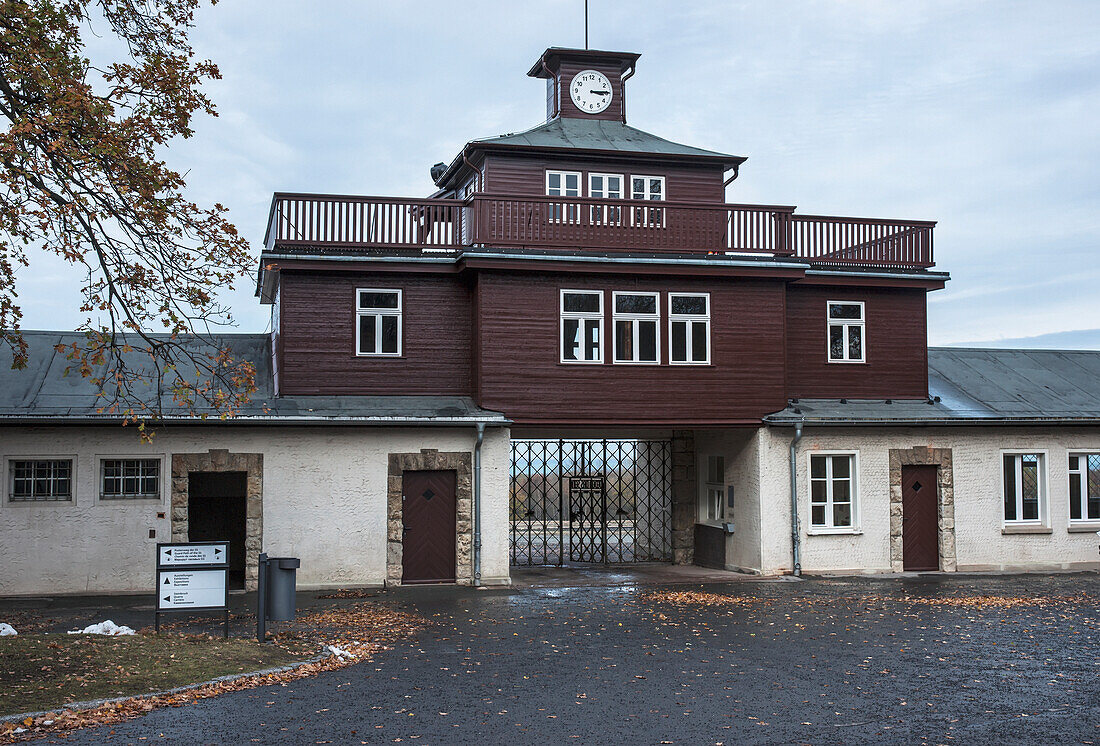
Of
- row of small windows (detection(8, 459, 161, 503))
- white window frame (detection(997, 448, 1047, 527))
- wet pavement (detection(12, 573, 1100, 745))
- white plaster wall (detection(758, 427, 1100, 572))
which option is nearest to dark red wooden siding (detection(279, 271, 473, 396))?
row of small windows (detection(8, 459, 161, 503))

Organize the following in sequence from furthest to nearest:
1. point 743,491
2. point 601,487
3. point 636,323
→ 1. point 601,487
2. point 743,491
3. point 636,323

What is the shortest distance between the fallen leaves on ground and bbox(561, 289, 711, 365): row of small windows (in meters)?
6.48

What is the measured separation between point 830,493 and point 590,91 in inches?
412

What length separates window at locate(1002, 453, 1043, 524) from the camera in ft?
72.6

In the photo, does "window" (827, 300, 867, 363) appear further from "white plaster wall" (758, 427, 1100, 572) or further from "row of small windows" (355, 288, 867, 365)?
"row of small windows" (355, 288, 867, 365)

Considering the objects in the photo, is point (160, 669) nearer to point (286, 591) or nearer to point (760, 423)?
point (286, 591)

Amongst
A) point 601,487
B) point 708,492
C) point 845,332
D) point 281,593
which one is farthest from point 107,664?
point 845,332

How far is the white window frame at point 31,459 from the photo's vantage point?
698 inches

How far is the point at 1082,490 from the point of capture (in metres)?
22.6

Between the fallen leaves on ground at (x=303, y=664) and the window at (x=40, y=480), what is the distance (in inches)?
211

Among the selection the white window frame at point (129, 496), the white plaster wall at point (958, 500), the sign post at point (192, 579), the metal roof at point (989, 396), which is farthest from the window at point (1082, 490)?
the white window frame at point (129, 496)

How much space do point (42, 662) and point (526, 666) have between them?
4.84m

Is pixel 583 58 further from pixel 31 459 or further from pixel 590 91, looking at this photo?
pixel 31 459

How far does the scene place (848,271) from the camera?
869 inches
